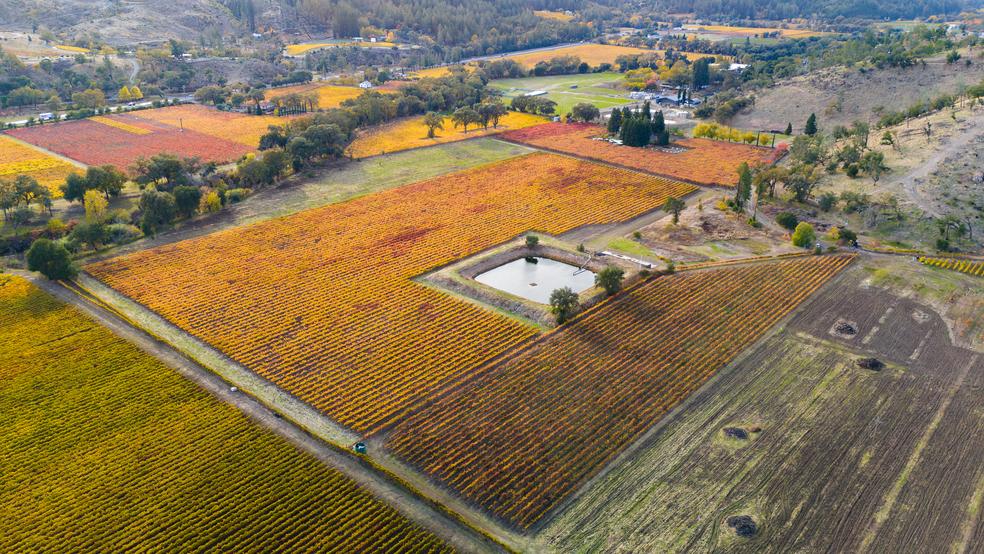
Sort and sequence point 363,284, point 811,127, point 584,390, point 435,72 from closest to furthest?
point 584,390, point 363,284, point 811,127, point 435,72

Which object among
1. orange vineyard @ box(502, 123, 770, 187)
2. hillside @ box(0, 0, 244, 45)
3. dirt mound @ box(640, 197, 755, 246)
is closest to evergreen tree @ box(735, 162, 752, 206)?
dirt mound @ box(640, 197, 755, 246)

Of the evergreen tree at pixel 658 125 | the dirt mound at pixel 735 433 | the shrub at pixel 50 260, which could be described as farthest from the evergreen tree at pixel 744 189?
the shrub at pixel 50 260

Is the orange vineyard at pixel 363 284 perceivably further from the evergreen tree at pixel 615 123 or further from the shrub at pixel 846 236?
the evergreen tree at pixel 615 123

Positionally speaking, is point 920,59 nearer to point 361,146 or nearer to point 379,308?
point 361,146

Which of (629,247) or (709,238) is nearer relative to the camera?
(629,247)

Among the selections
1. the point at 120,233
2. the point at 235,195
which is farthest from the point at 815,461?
the point at 235,195

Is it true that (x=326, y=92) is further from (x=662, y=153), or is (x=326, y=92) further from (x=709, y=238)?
(x=709, y=238)

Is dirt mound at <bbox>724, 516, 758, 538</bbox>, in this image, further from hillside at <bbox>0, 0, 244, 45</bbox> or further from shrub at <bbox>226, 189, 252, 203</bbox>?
hillside at <bbox>0, 0, 244, 45</bbox>
